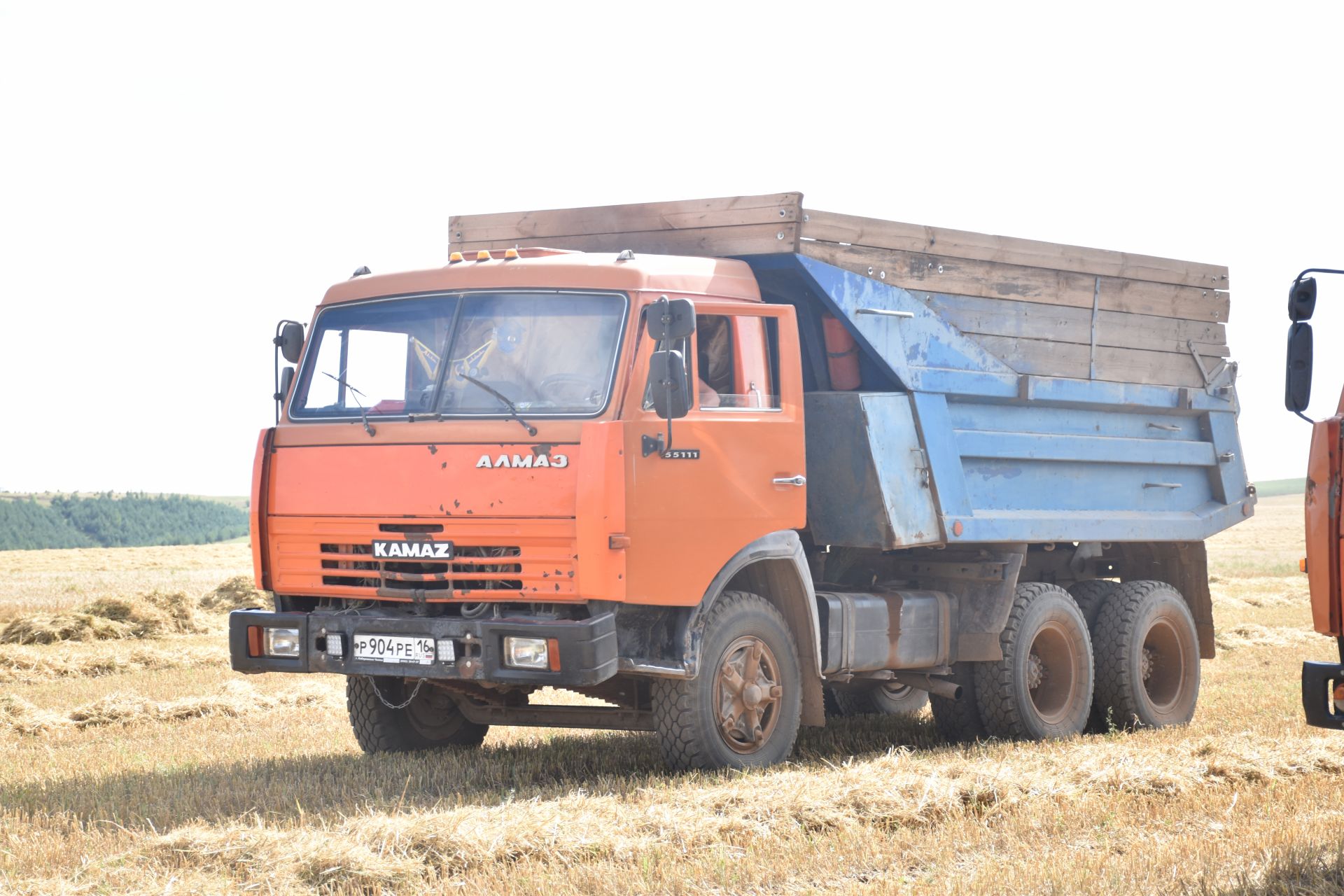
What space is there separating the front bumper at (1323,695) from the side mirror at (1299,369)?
115cm

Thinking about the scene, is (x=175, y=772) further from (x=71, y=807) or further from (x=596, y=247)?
(x=596, y=247)

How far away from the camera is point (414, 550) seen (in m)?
8.51

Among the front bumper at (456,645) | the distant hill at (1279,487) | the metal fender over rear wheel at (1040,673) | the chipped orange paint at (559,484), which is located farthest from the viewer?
the distant hill at (1279,487)

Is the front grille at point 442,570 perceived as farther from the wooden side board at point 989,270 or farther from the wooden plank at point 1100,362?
the wooden plank at point 1100,362

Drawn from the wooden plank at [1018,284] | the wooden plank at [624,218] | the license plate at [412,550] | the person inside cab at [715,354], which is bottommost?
the license plate at [412,550]

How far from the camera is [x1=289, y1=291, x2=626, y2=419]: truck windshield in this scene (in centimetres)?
849

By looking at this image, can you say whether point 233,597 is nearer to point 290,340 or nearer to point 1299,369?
point 290,340

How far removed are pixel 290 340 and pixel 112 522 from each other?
64.0 meters

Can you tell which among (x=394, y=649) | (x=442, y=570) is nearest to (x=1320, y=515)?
(x=442, y=570)

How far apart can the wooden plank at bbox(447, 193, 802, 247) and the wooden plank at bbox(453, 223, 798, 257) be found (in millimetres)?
27

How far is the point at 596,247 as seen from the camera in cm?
1079

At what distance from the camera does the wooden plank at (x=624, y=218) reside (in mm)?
9898

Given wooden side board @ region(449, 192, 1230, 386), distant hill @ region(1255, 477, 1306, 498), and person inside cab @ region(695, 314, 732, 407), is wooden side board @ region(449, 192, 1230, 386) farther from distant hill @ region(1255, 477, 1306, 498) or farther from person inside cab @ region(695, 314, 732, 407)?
distant hill @ region(1255, 477, 1306, 498)

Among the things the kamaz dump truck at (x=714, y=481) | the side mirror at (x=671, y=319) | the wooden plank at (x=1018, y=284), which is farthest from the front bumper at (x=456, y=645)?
the wooden plank at (x=1018, y=284)
